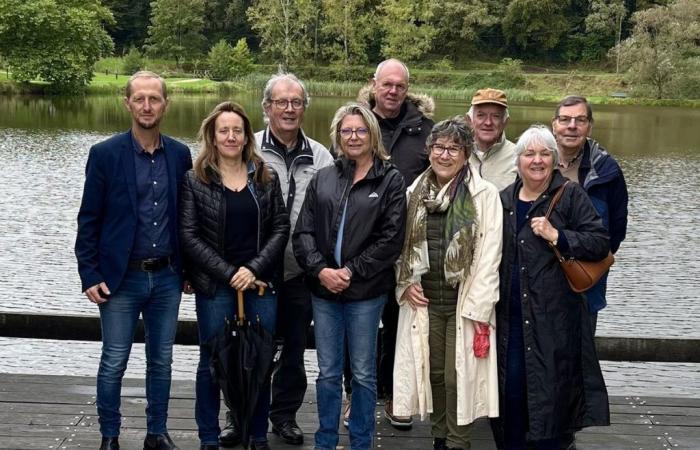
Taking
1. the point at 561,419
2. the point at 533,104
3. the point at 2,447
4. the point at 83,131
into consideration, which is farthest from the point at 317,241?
the point at 533,104

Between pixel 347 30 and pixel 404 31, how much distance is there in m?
3.60

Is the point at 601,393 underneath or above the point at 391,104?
underneath

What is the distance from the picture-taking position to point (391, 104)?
161 inches

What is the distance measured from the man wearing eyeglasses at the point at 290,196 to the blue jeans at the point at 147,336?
39cm

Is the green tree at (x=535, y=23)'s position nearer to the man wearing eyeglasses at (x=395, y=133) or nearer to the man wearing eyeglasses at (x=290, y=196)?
the man wearing eyeglasses at (x=395, y=133)

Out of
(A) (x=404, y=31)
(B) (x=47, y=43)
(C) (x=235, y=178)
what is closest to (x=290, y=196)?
(C) (x=235, y=178)

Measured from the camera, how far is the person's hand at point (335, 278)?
3.44m

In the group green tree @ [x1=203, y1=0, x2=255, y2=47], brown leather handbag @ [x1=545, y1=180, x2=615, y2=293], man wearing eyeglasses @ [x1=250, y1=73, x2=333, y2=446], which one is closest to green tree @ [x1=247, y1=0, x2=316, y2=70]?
green tree @ [x1=203, y1=0, x2=255, y2=47]

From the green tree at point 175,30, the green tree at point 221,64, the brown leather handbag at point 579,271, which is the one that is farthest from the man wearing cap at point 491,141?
the green tree at point 175,30

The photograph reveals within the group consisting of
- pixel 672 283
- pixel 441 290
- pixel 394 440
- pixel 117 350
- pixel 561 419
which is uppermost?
pixel 441 290

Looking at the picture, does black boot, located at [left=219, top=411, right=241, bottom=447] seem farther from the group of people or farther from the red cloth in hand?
the red cloth in hand

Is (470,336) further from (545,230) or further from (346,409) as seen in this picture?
(346,409)

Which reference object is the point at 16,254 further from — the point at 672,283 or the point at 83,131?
the point at 83,131

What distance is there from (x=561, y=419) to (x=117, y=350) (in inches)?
75.1
